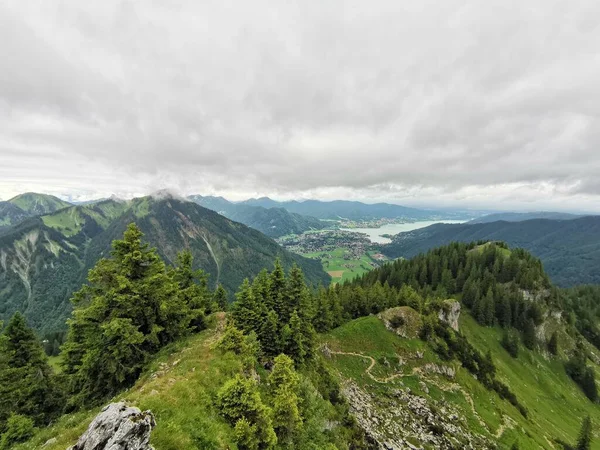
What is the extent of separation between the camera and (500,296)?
101375 millimetres

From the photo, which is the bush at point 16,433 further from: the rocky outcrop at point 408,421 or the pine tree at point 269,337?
the rocky outcrop at point 408,421

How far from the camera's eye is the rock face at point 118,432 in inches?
488

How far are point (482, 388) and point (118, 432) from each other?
2717 inches

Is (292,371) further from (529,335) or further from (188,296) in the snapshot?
(529,335)

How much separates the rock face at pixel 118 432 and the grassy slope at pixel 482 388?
40420 millimetres

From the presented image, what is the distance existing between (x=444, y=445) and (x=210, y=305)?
39.2 m

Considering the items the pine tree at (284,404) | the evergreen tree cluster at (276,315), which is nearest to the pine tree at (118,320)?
the evergreen tree cluster at (276,315)

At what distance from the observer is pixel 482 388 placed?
5716cm

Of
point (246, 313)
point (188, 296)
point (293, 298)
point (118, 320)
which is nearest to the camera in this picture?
point (118, 320)

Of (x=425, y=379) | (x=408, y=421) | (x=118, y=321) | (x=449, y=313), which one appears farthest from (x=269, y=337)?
(x=449, y=313)

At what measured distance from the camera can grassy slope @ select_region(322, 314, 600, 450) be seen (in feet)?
155

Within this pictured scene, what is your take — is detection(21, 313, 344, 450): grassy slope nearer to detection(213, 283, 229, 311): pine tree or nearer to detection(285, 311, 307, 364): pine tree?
detection(285, 311, 307, 364): pine tree

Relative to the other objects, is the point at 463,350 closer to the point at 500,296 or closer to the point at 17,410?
the point at 500,296

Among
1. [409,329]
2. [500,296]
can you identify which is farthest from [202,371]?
[500,296]
